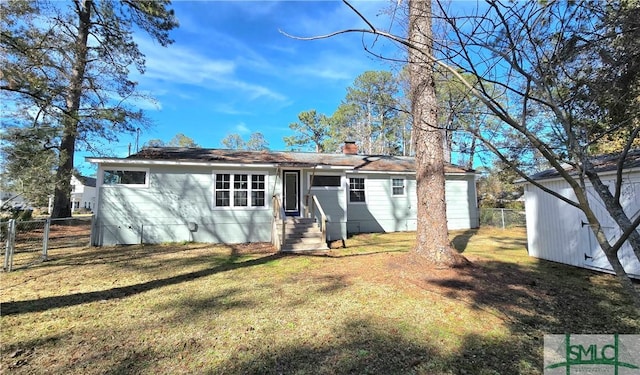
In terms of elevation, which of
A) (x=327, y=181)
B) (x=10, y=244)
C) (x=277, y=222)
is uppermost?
(x=327, y=181)

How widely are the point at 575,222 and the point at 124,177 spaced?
43.4ft

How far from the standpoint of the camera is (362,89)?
27391 millimetres

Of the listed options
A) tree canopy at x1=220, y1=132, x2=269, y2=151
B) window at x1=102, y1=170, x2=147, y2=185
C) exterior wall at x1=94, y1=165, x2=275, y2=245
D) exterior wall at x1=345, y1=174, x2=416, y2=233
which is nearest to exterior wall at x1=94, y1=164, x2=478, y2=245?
exterior wall at x1=94, y1=165, x2=275, y2=245

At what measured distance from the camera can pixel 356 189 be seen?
1452cm

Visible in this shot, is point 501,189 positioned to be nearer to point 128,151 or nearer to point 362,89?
point 362,89

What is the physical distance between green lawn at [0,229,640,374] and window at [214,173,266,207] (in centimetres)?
389

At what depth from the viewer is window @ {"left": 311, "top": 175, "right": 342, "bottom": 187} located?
12.2m

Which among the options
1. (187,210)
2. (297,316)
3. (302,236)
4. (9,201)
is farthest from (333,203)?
(9,201)

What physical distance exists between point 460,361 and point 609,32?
10.7 feet

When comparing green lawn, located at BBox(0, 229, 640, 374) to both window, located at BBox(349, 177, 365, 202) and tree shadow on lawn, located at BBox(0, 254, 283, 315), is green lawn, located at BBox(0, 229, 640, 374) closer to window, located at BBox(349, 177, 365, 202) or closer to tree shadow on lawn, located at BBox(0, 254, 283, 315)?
tree shadow on lawn, located at BBox(0, 254, 283, 315)

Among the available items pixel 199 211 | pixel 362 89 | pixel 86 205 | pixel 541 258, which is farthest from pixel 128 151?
pixel 86 205

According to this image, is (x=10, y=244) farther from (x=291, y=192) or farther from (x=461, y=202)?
(x=461, y=202)

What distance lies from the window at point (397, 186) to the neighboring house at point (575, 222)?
6546 millimetres
